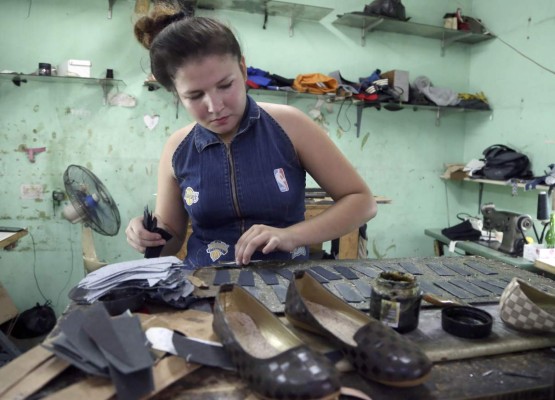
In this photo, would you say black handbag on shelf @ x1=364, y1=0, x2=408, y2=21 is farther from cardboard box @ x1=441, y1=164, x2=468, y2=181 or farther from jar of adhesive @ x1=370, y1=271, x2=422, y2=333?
jar of adhesive @ x1=370, y1=271, x2=422, y2=333

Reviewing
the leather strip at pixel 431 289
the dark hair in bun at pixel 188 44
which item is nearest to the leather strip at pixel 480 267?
the leather strip at pixel 431 289

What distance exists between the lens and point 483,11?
12.8 feet

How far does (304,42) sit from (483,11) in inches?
76.2

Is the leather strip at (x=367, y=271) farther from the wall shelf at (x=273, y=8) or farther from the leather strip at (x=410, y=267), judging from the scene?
the wall shelf at (x=273, y=8)

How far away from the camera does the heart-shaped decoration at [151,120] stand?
335cm

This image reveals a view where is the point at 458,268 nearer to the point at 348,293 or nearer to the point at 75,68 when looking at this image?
the point at 348,293

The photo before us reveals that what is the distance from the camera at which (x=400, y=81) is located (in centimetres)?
361

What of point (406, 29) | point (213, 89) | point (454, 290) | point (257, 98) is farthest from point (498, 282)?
point (406, 29)

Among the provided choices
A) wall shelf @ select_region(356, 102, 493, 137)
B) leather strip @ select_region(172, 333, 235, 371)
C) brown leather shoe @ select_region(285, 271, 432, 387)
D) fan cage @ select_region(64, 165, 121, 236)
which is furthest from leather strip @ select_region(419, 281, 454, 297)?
wall shelf @ select_region(356, 102, 493, 137)

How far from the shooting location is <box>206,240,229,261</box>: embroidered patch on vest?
1.35 metres

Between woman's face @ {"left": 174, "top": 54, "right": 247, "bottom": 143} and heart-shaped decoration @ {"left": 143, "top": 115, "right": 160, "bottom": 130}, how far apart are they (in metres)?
2.30

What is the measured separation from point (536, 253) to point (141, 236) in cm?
250

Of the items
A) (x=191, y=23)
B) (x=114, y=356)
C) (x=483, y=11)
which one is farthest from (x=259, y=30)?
(x=114, y=356)

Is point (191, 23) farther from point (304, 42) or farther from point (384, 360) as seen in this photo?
point (304, 42)
